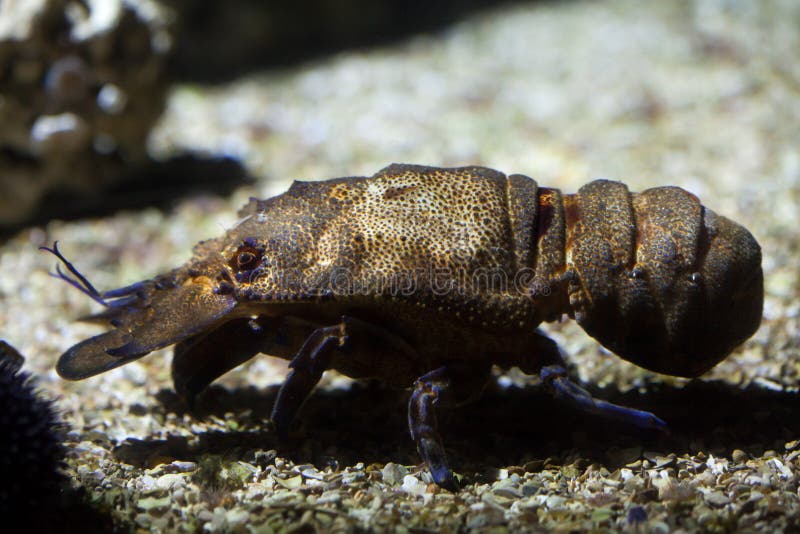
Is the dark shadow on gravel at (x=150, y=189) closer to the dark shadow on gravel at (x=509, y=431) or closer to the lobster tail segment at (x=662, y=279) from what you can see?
the dark shadow on gravel at (x=509, y=431)

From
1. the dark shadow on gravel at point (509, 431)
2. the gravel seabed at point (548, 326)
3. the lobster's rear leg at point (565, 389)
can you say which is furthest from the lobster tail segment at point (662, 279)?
the gravel seabed at point (548, 326)

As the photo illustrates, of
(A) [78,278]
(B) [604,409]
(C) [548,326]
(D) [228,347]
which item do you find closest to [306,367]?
(D) [228,347]

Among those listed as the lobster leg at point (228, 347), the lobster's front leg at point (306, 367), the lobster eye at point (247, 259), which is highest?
the lobster eye at point (247, 259)

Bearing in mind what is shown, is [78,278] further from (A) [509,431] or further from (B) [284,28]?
(B) [284,28]

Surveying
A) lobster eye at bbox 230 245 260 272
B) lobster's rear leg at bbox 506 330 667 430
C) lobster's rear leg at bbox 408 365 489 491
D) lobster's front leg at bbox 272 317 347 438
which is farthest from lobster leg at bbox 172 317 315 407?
lobster's rear leg at bbox 506 330 667 430

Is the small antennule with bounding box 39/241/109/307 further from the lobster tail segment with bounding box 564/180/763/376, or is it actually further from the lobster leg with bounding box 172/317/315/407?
the lobster tail segment with bounding box 564/180/763/376

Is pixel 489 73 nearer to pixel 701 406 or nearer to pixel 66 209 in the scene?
pixel 66 209

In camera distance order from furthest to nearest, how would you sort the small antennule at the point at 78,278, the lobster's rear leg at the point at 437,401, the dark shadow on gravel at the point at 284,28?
the dark shadow on gravel at the point at 284,28 < the small antennule at the point at 78,278 < the lobster's rear leg at the point at 437,401
